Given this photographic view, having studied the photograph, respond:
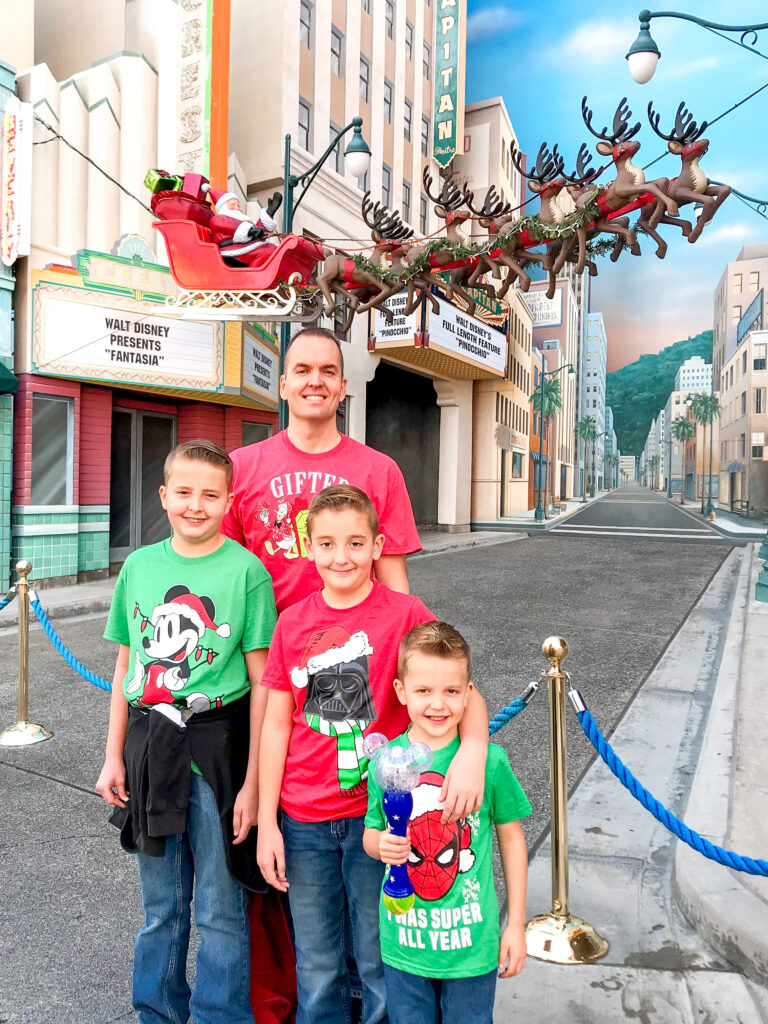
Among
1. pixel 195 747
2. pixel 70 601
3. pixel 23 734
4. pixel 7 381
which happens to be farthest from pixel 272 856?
pixel 7 381

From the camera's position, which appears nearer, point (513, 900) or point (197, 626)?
point (513, 900)

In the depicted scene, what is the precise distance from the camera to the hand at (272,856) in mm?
1962

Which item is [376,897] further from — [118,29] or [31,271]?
[118,29]

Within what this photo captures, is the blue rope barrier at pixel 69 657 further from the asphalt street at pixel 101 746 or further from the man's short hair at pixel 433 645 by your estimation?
the man's short hair at pixel 433 645

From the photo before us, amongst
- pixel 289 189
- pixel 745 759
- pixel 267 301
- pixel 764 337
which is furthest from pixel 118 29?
pixel 764 337

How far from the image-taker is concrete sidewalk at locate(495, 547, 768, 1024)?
2.57 m

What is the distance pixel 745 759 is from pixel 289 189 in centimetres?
1215

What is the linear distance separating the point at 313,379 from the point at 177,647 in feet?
3.06

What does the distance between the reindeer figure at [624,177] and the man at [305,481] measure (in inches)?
120

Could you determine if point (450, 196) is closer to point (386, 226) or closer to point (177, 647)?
point (386, 226)

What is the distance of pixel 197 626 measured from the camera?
6.93ft

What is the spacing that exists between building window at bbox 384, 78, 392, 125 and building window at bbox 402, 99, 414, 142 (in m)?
0.97

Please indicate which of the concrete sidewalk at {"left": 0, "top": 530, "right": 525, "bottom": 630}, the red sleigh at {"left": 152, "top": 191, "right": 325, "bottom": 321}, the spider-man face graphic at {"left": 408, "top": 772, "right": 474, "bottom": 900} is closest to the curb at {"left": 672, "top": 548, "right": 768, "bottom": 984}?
the spider-man face graphic at {"left": 408, "top": 772, "right": 474, "bottom": 900}

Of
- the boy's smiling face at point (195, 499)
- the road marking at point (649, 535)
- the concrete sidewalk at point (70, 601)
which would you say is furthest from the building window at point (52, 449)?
the road marking at point (649, 535)
